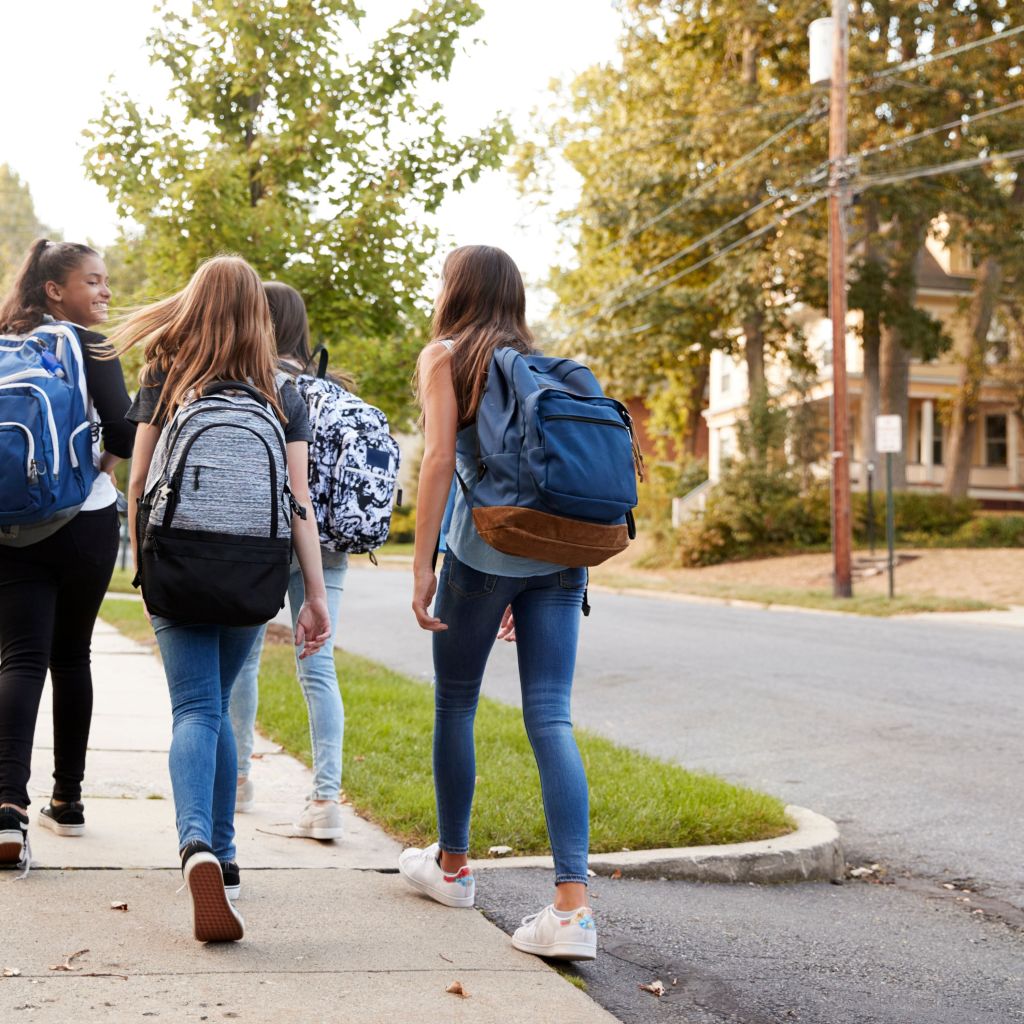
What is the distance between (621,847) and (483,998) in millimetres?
1952

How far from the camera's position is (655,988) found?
3.51m

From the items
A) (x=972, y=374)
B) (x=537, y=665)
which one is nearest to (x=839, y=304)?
(x=972, y=374)

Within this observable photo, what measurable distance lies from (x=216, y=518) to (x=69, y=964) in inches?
44.9

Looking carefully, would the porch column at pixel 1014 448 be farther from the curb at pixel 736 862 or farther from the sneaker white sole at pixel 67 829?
the sneaker white sole at pixel 67 829

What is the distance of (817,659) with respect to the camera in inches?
491

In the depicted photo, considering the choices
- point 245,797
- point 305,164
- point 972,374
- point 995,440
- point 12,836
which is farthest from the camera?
point 995,440

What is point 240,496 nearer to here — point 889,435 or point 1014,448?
point 889,435

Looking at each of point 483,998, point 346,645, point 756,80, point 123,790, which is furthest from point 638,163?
point 483,998

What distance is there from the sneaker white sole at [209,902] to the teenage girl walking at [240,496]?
11 centimetres

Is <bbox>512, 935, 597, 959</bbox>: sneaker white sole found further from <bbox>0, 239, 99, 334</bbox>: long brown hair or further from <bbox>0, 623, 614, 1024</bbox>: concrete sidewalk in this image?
<bbox>0, 239, 99, 334</bbox>: long brown hair

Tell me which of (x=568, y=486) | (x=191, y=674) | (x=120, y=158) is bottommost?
(x=191, y=674)

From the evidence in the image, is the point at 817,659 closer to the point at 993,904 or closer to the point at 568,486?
the point at 993,904

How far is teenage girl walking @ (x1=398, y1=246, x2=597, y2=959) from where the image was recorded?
12.0 feet

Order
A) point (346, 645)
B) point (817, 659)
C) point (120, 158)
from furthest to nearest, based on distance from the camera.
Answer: point (346, 645) < point (817, 659) < point (120, 158)
